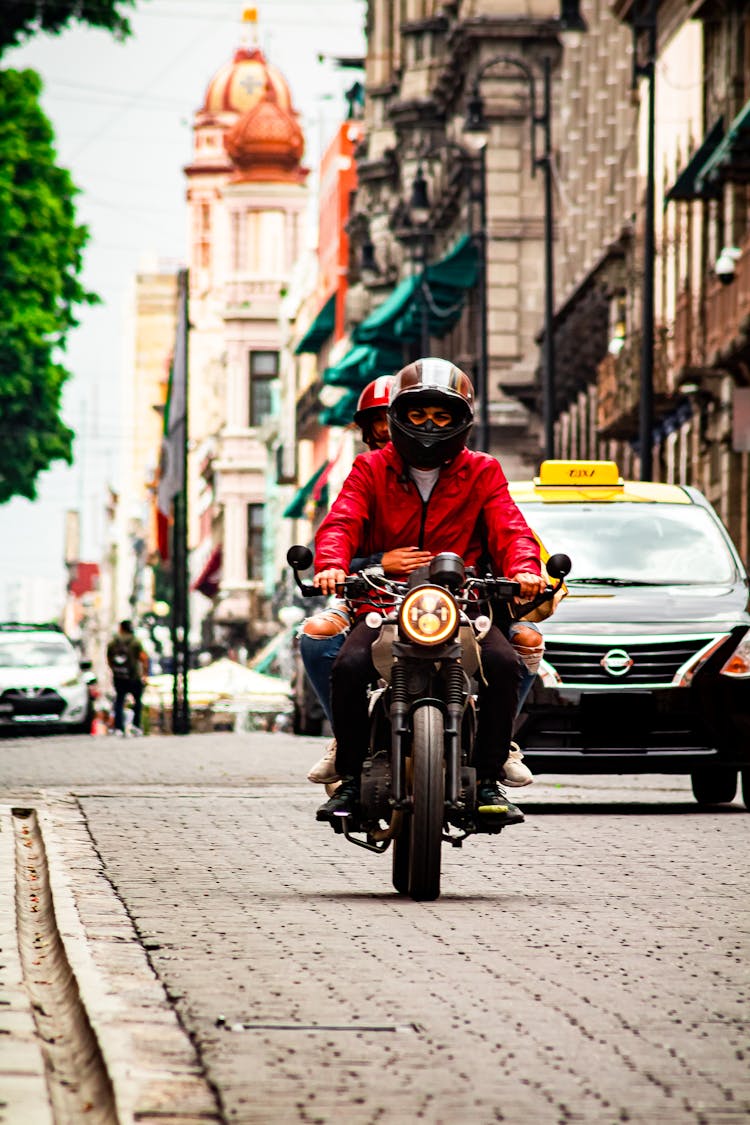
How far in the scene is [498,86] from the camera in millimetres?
62062

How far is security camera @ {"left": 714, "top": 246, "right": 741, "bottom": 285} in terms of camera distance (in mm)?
35719

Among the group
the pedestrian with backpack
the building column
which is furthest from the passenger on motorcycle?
the building column

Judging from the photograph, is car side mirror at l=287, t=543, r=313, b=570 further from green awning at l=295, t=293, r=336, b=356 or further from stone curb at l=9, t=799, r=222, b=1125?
green awning at l=295, t=293, r=336, b=356

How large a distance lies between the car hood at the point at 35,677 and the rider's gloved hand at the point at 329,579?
84.4 ft

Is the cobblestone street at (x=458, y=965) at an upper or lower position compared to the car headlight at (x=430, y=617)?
lower

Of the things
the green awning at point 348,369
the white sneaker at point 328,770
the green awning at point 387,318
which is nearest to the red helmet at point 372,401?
the white sneaker at point 328,770

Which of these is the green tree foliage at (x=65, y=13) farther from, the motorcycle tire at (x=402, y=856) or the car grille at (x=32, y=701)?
the motorcycle tire at (x=402, y=856)

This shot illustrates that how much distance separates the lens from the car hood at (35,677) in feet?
118

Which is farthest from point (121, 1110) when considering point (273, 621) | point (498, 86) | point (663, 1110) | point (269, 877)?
point (273, 621)

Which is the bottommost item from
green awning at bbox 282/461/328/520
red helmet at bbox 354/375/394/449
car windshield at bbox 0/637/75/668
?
car windshield at bbox 0/637/75/668

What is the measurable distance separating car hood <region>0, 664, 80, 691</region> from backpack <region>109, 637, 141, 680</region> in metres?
4.85

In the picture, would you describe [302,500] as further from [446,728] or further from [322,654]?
[446,728]

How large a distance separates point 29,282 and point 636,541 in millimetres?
33905

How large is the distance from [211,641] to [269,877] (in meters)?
99.7
